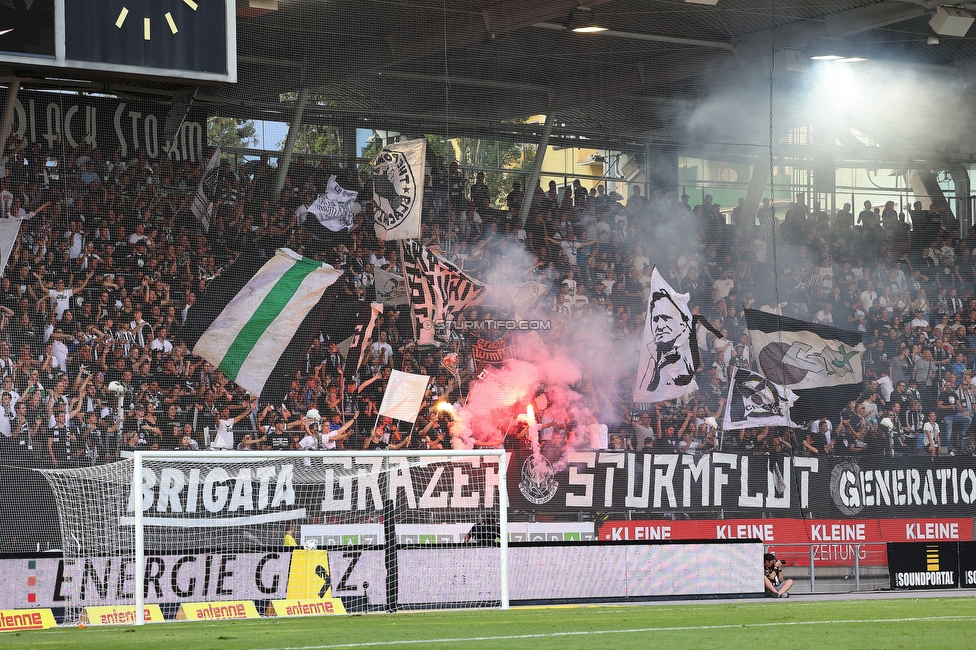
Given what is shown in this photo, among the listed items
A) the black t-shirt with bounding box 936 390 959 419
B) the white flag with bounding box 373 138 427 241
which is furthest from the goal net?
the black t-shirt with bounding box 936 390 959 419

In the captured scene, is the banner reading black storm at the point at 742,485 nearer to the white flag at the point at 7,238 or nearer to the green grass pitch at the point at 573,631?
the green grass pitch at the point at 573,631

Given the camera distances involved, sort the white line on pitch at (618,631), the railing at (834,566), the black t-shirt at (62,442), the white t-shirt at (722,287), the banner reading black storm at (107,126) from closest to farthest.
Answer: the white line on pitch at (618,631) → the black t-shirt at (62,442) → the banner reading black storm at (107,126) → the railing at (834,566) → the white t-shirt at (722,287)

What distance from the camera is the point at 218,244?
1588 cm

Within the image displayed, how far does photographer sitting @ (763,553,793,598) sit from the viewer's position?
14172 millimetres

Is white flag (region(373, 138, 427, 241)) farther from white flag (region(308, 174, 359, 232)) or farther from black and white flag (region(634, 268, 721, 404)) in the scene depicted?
black and white flag (region(634, 268, 721, 404))

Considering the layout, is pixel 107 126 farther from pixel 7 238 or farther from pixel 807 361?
pixel 807 361

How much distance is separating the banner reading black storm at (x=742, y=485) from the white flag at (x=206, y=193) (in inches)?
197

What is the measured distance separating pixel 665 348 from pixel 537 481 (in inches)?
134

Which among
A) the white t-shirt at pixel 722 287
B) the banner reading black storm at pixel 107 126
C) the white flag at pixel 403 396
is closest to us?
the banner reading black storm at pixel 107 126

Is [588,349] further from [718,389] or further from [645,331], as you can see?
[718,389]

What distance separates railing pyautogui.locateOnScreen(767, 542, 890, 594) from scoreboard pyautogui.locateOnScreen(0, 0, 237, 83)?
9.45 m

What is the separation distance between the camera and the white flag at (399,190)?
16.7 m

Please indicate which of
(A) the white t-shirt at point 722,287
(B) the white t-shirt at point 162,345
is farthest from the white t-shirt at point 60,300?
(A) the white t-shirt at point 722,287

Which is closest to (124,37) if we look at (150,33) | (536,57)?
(150,33)
